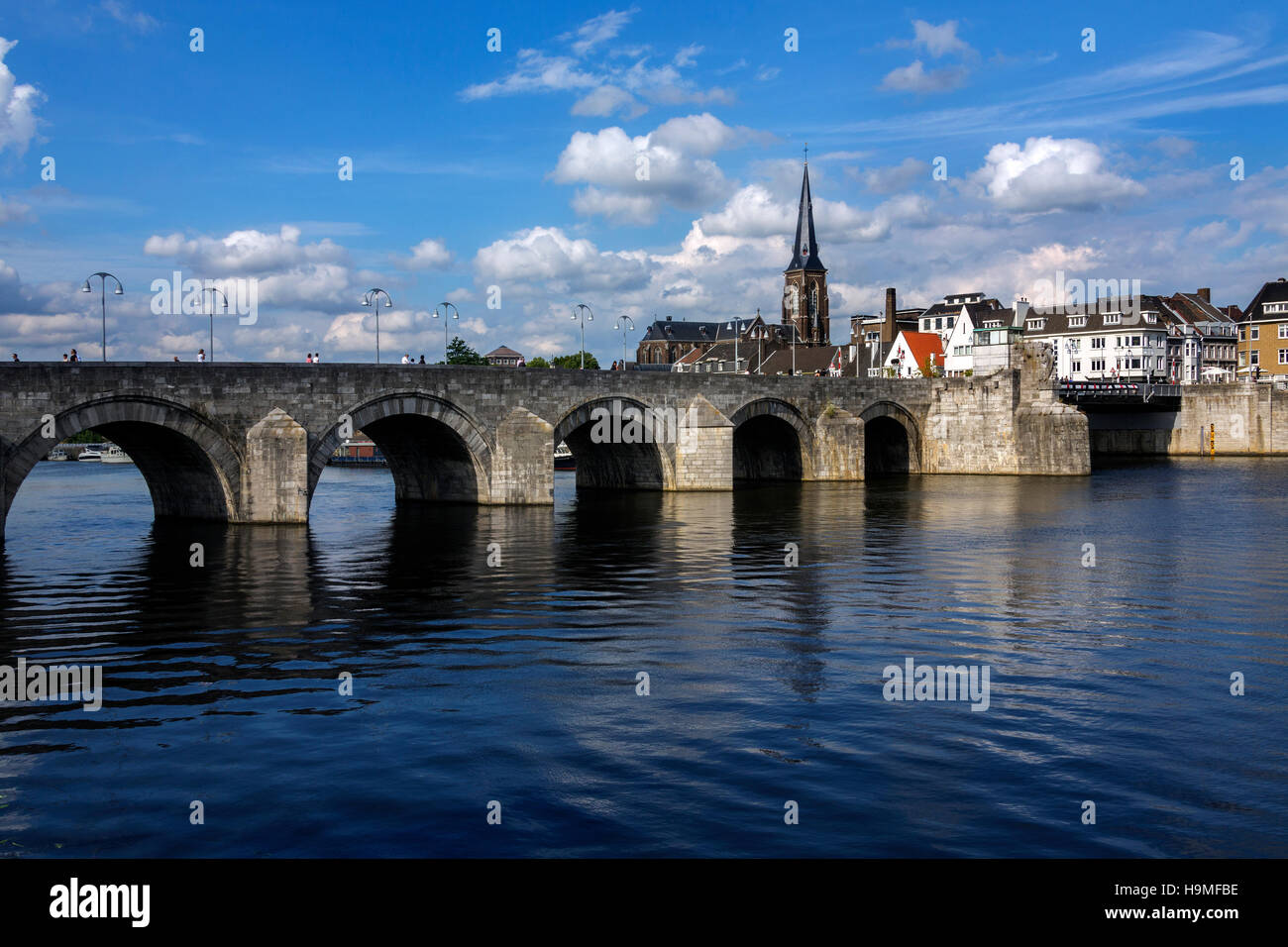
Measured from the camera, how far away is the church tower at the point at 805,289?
161000 millimetres

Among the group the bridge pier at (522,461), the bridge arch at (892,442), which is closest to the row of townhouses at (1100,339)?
the bridge arch at (892,442)

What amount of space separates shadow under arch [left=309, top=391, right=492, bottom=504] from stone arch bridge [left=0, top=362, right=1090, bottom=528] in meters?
0.09

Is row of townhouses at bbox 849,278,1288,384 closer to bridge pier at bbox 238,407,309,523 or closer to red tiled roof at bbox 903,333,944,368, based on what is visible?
red tiled roof at bbox 903,333,944,368

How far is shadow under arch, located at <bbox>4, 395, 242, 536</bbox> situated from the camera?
1523 inches

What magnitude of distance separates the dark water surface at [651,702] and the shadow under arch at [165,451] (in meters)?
3.90

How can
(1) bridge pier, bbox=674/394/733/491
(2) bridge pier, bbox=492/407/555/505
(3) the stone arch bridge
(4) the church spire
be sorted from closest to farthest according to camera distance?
(3) the stone arch bridge → (2) bridge pier, bbox=492/407/555/505 → (1) bridge pier, bbox=674/394/733/491 → (4) the church spire

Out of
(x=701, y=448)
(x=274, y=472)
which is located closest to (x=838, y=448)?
(x=701, y=448)

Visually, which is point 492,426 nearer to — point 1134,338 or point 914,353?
point 914,353

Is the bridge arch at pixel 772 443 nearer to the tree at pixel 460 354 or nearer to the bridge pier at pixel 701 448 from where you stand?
the bridge pier at pixel 701 448

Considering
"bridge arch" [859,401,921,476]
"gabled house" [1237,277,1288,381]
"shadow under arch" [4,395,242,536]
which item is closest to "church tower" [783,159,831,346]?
"gabled house" [1237,277,1288,381]
